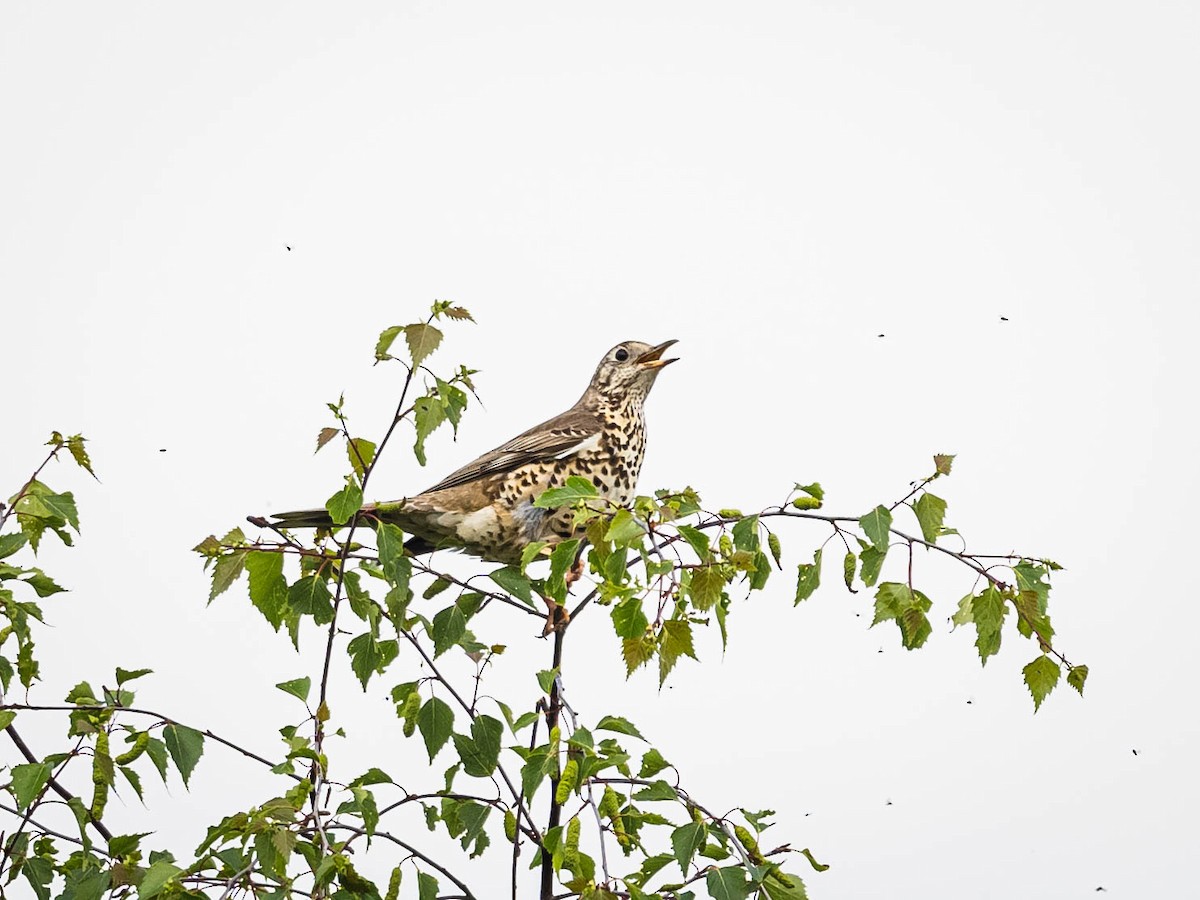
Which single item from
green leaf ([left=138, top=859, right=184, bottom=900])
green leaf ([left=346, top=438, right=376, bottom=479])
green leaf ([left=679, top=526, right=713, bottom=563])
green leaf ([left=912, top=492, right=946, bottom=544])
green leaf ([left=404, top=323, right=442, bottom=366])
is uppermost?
green leaf ([left=404, top=323, right=442, bottom=366])

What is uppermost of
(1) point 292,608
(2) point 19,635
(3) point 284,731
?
(2) point 19,635

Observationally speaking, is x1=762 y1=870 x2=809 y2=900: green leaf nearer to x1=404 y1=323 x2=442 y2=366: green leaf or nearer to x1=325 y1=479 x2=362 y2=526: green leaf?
x1=325 y1=479 x2=362 y2=526: green leaf

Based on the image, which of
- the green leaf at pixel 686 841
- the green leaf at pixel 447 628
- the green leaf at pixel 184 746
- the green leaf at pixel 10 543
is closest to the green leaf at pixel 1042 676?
the green leaf at pixel 686 841

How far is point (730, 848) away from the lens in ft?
9.70

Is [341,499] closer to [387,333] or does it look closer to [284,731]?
[387,333]

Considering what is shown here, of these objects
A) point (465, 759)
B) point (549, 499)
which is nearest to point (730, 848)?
point (465, 759)

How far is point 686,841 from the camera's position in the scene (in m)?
2.90

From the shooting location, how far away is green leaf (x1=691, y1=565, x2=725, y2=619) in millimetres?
2557

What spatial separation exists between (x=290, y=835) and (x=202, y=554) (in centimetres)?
63

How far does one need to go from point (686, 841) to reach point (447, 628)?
2.49 ft

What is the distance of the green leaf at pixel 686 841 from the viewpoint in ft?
9.50

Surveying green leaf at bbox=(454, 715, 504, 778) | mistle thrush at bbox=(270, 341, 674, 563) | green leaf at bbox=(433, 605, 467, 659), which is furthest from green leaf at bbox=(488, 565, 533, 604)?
mistle thrush at bbox=(270, 341, 674, 563)

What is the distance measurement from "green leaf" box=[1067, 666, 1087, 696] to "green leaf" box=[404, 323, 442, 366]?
4.96 ft

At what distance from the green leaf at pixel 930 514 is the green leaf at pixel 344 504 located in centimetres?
124
